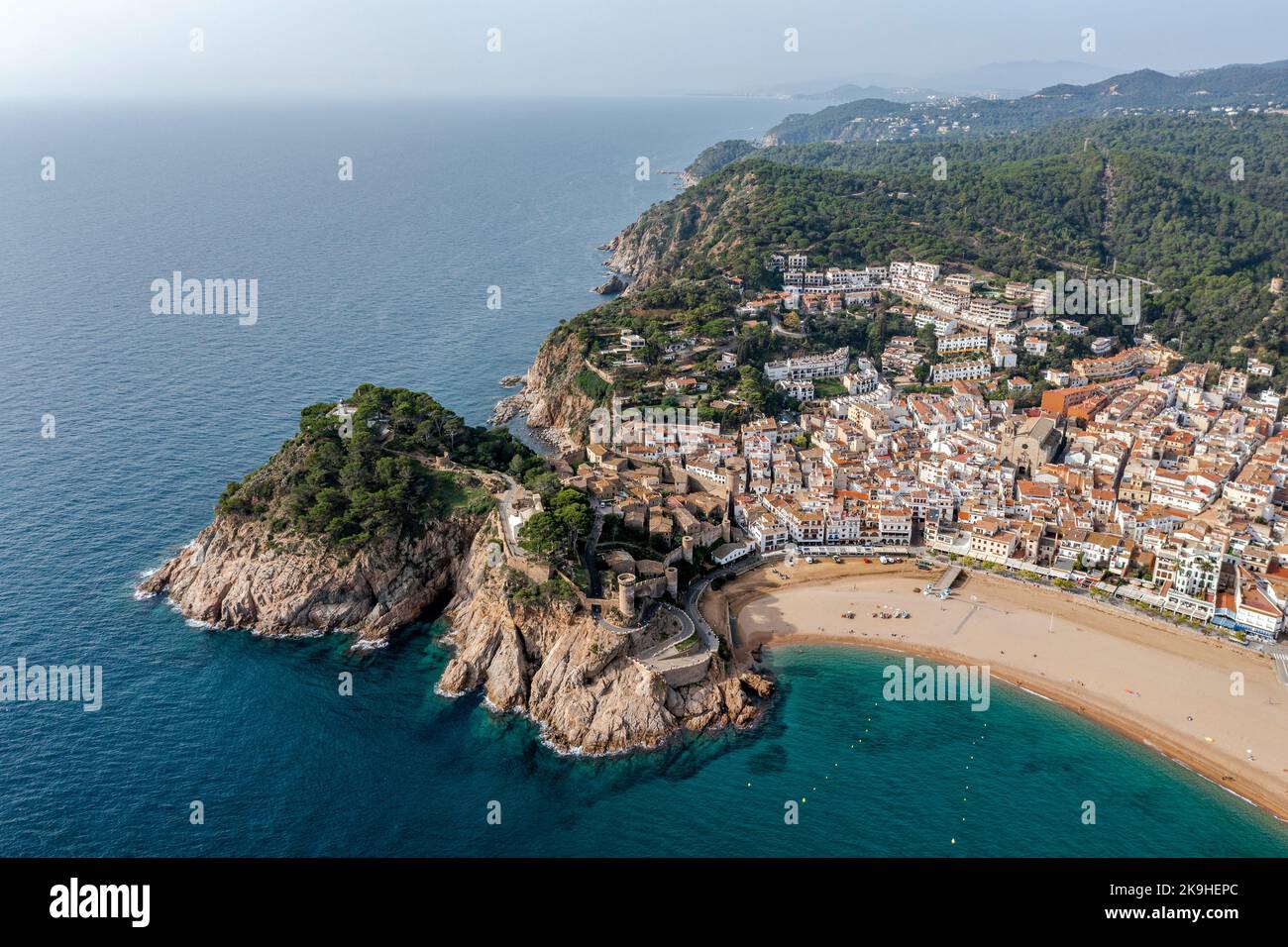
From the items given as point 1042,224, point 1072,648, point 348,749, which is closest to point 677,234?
point 1042,224

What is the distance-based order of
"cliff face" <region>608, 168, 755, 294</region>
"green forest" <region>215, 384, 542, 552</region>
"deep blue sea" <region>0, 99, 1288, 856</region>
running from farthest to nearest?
"cliff face" <region>608, 168, 755, 294</region> < "green forest" <region>215, 384, 542, 552</region> < "deep blue sea" <region>0, 99, 1288, 856</region>

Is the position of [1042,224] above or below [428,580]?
above

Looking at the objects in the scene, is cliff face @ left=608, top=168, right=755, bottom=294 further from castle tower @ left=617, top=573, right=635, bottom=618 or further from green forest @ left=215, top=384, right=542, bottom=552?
castle tower @ left=617, top=573, right=635, bottom=618

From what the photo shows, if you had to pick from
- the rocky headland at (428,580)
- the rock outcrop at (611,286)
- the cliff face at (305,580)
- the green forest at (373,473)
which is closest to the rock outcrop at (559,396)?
the green forest at (373,473)

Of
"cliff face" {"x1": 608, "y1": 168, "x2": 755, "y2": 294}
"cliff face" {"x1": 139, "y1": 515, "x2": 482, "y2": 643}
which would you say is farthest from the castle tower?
"cliff face" {"x1": 608, "y1": 168, "x2": 755, "y2": 294}

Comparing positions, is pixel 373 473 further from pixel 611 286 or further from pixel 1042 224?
pixel 1042 224

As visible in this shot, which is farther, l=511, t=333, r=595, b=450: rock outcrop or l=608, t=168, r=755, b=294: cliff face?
l=608, t=168, r=755, b=294: cliff face
